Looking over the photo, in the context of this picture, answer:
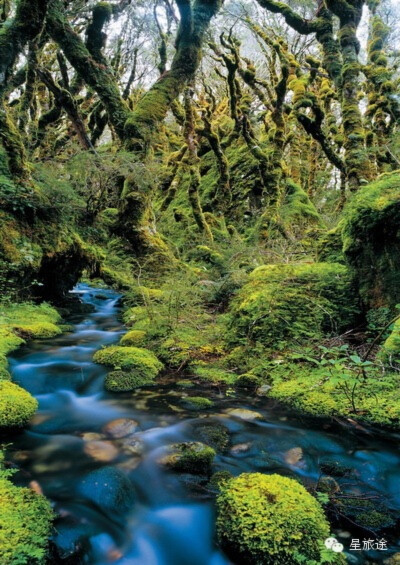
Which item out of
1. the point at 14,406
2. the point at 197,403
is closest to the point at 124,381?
the point at 197,403

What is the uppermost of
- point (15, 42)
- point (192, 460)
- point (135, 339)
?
point (15, 42)

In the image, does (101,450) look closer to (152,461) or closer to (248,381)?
(152,461)

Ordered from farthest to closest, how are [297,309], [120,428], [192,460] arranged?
[297,309] → [120,428] → [192,460]

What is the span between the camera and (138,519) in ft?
8.39

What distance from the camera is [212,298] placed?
296 inches

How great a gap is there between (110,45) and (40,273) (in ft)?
50.0

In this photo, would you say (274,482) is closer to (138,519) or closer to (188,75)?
(138,519)

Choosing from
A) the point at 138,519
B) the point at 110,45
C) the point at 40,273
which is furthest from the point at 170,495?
the point at 110,45

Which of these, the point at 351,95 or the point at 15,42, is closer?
the point at 15,42

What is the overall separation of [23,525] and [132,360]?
2835mm

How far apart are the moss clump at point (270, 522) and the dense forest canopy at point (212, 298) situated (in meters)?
0.01

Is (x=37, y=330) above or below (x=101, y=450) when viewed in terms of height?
above

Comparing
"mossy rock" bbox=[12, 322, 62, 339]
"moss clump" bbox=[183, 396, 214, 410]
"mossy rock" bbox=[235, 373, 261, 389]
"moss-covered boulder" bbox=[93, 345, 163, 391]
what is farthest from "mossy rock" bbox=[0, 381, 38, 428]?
"mossy rock" bbox=[235, 373, 261, 389]

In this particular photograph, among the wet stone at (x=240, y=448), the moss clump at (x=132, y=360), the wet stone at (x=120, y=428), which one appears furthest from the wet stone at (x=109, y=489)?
the moss clump at (x=132, y=360)
